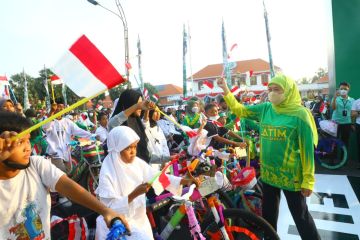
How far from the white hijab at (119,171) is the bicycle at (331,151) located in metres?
5.60

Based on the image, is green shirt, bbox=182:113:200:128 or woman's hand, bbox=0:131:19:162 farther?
green shirt, bbox=182:113:200:128

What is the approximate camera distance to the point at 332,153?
662 centimetres

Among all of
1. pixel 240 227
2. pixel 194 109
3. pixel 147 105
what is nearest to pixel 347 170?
pixel 194 109

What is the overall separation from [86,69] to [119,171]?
927mm

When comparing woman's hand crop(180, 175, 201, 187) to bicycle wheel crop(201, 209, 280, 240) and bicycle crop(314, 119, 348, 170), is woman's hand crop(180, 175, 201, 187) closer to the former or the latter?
bicycle wheel crop(201, 209, 280, 240)

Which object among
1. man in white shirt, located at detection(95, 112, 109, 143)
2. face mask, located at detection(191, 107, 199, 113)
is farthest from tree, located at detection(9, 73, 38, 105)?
face mask, located at detection(191, 107, 199, 113)

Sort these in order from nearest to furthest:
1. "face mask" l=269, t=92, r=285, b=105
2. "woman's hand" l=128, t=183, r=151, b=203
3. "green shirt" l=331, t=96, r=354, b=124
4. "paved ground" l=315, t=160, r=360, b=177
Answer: "woman's hand" l=128, t=183, r=151, b=203, "face mask" l=269, t=92, r=285, b=105, "paved ground" l=315, t=160, r=360, b=177, "green shirt" l=331, t=96, r=354, b=124

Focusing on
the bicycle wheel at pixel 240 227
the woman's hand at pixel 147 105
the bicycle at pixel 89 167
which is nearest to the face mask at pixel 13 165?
the woman's hand at pixel 147 105

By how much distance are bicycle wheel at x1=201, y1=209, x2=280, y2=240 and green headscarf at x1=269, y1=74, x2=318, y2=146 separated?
0.88 m

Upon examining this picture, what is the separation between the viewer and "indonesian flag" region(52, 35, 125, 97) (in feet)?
5.12

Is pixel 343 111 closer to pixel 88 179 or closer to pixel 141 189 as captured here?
pixel 88 179

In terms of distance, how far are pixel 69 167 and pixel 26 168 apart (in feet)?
13.4

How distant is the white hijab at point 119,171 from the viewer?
2141mm

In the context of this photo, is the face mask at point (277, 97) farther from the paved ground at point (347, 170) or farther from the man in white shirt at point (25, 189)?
the paved ground at point (347, 170)
